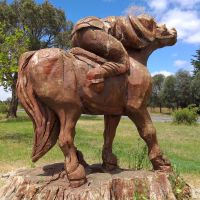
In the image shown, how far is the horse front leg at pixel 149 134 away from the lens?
443 centimetres

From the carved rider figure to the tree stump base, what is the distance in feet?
3.87

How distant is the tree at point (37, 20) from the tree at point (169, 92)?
2247 cm

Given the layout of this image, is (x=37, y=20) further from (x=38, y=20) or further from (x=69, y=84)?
(x=69, y=84)

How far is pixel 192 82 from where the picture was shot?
44312mm

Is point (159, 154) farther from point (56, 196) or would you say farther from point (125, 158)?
point (125, 158)

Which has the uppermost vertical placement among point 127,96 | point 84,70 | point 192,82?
point 192,82

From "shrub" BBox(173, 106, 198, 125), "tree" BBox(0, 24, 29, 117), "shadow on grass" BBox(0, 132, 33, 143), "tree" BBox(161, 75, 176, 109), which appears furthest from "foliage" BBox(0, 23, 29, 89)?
"tree" BBox(161, 75, 176, 109)

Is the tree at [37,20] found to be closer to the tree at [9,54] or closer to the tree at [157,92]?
the tree at [9,54]

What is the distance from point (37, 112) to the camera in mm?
4105

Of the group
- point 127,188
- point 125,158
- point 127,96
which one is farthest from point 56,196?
point 125,158

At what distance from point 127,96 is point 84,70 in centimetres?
61

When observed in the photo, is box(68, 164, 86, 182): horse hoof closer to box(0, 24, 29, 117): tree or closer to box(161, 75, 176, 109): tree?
box(0, 24, 29, 117): tree

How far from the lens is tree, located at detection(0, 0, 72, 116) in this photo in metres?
29.1

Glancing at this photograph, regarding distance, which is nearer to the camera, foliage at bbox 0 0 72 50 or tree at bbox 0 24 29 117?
tree at bbox 0 24 29 117
